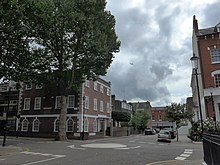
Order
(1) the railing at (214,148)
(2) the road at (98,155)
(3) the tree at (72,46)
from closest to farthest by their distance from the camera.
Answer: (1) the railing at (214,148) → (2) the road at (98,155) → (3) the tree at (72,46)

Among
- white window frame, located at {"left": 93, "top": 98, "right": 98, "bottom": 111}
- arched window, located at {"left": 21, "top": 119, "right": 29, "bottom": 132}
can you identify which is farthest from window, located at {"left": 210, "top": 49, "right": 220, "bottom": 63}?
arched window, located at {"left": 21, "top": 119, "right": 29, "bottom": 132}

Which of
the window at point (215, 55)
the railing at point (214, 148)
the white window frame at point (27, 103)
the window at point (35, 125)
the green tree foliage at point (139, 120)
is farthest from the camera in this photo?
the green tree foliage at point (139, 120)

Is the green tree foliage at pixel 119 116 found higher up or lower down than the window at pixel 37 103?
lower down

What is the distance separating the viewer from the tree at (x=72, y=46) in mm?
26078

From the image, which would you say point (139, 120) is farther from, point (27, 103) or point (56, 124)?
point (27, 103)

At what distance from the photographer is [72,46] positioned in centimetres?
3025

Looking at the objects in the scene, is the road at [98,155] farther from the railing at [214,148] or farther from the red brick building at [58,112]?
the red brick building at [58,112]

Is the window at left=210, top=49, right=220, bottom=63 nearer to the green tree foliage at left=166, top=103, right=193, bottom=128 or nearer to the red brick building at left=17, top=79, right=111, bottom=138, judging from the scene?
the green tree foliage at left=166, top=103, right=193, bottom=128

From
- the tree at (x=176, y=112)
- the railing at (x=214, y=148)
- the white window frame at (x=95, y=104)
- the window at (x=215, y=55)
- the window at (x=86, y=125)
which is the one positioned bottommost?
the railing at (x=214, y=148)

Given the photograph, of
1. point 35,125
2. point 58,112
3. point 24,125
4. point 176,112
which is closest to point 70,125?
point 58,112

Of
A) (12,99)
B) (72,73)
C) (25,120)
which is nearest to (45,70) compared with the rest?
(72,73)

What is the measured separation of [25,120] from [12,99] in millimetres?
5572

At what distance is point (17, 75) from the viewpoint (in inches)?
918

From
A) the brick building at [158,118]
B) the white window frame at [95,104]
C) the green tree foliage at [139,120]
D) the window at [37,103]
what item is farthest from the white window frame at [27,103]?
the brick building at [158,118]
